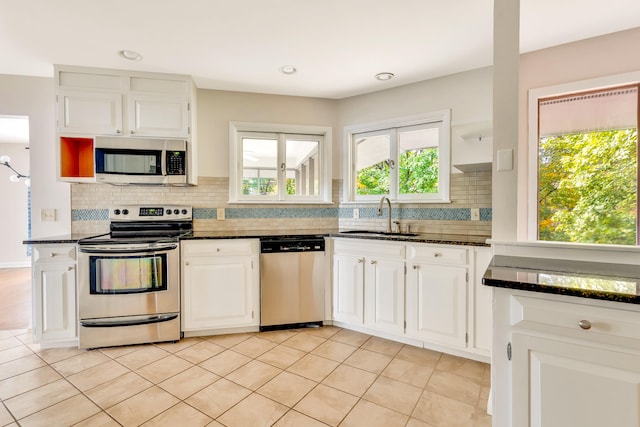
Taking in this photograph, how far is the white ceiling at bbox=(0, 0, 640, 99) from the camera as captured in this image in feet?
6.16

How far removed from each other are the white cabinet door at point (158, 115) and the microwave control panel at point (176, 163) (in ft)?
0.56

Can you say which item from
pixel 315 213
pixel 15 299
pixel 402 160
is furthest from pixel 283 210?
pixel 15 299

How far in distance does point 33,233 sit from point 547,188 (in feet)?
14.5

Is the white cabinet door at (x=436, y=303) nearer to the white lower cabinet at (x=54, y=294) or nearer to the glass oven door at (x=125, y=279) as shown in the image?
the glass oven door at (x=125, y=279)

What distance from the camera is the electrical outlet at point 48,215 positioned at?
280 cm

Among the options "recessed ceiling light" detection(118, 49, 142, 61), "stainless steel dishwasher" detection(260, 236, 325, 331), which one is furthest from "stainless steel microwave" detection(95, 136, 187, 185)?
"stainless steel dishwasher" detection(260, 236, 325, 331)

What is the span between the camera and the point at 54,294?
2.44m

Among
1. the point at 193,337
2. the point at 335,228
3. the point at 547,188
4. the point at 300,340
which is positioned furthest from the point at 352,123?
the point at 193,337

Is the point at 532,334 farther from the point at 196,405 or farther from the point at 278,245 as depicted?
the point at 278,245

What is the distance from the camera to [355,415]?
1.68m

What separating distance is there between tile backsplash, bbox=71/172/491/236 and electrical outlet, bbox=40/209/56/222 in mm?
151

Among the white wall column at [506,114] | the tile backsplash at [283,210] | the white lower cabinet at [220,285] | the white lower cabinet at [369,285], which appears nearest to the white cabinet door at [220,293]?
the white lower cabinet at [220,285]

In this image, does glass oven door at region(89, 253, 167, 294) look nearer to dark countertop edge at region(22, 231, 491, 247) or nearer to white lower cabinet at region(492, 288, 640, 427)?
dark countertop edge at region(22, 231, 491, 247)

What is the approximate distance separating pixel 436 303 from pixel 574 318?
137cm
